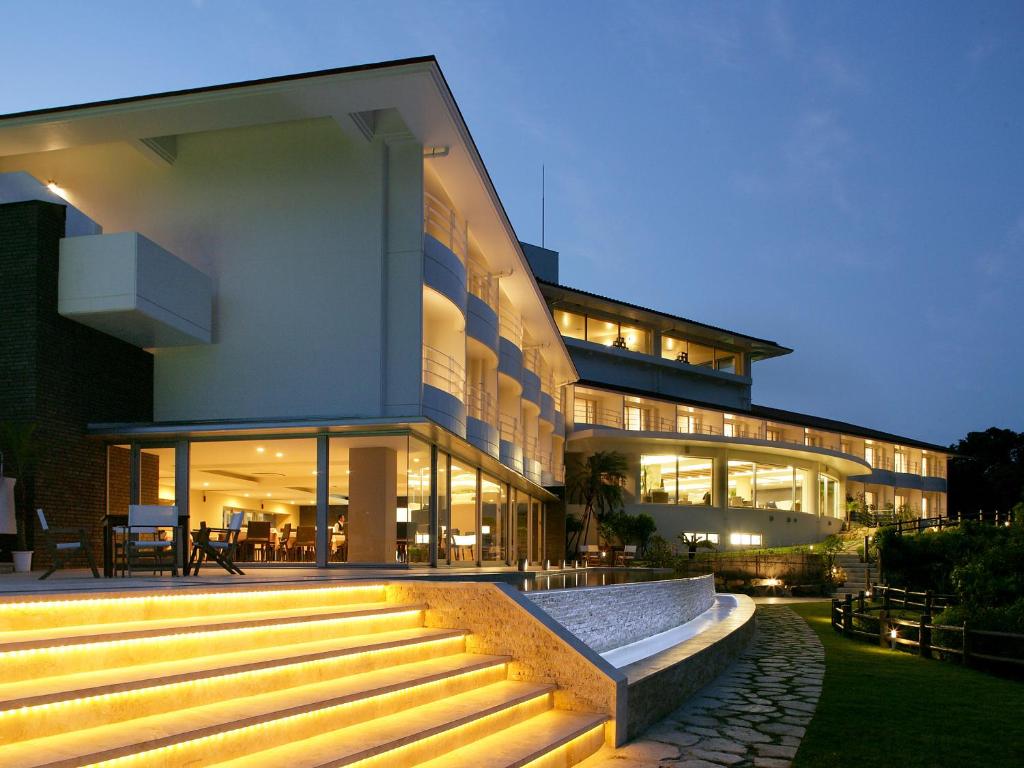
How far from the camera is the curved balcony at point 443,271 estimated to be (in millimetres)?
18953

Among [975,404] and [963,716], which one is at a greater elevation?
[975,404]

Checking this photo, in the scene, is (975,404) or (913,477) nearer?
(913,477)

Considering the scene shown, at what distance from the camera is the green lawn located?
8406 millimetres

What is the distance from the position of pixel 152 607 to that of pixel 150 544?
16.1 feet

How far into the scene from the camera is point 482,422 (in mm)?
23562

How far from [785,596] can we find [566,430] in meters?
11.6

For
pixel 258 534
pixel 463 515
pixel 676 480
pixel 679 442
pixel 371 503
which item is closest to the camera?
pixel 371 503

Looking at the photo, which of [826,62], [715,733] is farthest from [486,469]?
[826,62]

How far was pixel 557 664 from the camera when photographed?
901 cm

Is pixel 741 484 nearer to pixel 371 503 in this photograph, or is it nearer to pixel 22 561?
pixel 371 503

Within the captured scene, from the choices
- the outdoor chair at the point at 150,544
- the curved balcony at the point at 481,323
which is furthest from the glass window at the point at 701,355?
the outdoor chair at the point at 150,544

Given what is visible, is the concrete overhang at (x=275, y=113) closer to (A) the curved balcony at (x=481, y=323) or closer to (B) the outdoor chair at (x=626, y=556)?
(A) the curved balcony at (x=481, y=323)

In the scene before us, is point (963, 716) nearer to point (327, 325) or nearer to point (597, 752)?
point (597, 752)

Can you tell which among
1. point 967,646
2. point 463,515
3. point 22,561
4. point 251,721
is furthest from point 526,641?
point 463,515
